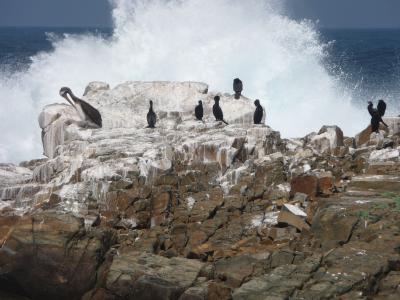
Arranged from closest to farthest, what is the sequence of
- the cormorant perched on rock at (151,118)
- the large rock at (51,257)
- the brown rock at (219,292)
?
1. the brown rock at (219,292)
2. the large rock at (51,257)
3. the cormorant perched on rock at (151,118)

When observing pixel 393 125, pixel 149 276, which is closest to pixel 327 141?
pixel 393 125

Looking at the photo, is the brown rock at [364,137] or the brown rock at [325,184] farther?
the brown rock at [364,137]

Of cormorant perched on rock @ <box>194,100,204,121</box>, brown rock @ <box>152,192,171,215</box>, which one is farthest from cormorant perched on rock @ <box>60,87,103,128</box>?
brown rock @ <box>152,192,171,215</box>

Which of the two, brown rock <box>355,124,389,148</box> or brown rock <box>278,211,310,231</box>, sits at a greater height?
brown rock <box>355,124,389,148</box>

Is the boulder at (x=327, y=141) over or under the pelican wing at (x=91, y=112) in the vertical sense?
under

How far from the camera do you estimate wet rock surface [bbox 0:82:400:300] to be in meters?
8.01

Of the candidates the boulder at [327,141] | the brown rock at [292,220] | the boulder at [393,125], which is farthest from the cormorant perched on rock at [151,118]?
the boulder at [393,125]

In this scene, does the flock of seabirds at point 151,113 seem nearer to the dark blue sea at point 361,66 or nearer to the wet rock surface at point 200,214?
the wet rock surface at point 200,214

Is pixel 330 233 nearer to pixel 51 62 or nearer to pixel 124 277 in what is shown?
pixel 124 277

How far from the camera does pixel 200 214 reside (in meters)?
10.9

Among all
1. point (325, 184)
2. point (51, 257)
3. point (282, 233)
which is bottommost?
point (51, 257)

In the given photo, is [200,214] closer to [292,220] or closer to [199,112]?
[292,220]

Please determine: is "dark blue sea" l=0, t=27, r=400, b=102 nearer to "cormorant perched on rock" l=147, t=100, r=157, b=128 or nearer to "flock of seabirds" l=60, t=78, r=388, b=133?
"flock of seabirds" l=60, t=78, r=388, b=133

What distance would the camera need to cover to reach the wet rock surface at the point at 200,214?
801 centimetres
